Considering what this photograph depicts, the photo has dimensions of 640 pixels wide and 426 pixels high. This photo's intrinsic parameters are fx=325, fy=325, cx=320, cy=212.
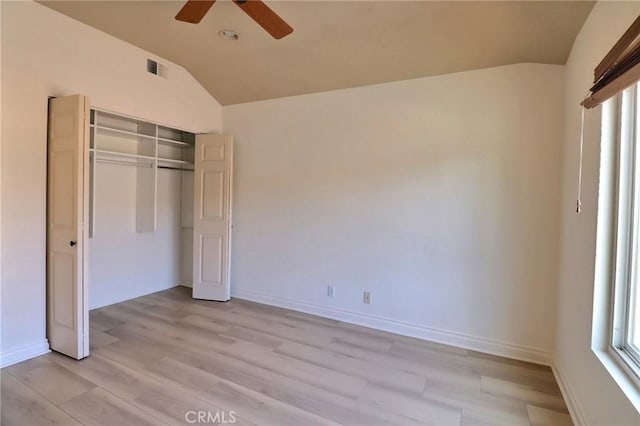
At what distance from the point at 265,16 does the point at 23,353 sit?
3.14 metres

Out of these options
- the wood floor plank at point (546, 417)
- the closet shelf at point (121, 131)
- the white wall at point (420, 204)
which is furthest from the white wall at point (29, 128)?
the wood floor plank at point (546, 417)

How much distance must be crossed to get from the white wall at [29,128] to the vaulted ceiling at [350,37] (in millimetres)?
230

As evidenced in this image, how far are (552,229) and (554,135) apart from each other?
765mm

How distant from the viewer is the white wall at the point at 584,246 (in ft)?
5.24

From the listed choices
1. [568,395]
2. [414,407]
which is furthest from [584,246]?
[414,407]

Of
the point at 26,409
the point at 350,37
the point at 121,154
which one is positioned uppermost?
the point at 350,37

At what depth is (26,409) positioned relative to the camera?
78.9 inches

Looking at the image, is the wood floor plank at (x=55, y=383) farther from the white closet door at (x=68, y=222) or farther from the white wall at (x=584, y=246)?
the white wall at (x=584, y=246)

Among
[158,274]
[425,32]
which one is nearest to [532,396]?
[425,32]

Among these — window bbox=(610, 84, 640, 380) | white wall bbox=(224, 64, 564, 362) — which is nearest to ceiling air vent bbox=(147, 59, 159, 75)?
white wall bbox=(224, 64, 564, 362)

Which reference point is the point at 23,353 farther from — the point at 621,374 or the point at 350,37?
the point at 621,374

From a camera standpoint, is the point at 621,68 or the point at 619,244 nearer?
the point at 621,68

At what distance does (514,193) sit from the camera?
2779mm

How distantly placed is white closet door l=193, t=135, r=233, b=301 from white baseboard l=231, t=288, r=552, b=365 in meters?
0.52
